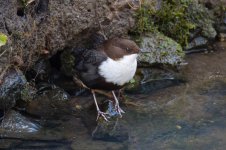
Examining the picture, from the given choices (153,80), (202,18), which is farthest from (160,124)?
(202,18)

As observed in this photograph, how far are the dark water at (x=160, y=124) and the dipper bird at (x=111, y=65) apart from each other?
1.15 feet

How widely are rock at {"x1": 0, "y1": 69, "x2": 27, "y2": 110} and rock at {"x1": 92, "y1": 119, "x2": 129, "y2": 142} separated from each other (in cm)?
80

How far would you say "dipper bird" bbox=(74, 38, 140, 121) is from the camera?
4.81 m

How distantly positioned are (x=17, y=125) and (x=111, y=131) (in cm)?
85

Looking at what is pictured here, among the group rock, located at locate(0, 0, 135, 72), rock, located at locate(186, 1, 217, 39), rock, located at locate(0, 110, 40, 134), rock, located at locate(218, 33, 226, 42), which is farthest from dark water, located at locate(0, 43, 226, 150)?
rock, located at locate(218, 33, 226, 42)

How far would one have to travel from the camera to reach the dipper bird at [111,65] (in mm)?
4812

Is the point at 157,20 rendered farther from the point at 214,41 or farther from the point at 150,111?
the point at 150,111

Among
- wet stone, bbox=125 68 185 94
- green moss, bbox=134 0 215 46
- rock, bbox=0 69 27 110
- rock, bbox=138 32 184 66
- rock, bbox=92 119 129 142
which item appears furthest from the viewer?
green moss, bbox=134 0 215 46

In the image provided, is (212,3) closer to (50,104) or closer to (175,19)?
(175,19)

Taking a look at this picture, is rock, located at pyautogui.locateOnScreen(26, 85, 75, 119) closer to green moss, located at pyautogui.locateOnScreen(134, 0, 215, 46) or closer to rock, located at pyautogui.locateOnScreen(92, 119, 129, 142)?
rock, located at pyautogui.locateOnScreen(92, 119, 129, 142)

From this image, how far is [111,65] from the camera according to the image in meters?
4.82

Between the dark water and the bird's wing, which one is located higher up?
the bird's wing

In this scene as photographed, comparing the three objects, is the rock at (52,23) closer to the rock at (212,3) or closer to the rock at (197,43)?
the rock at (197,43)

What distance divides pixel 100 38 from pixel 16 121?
140 cm
